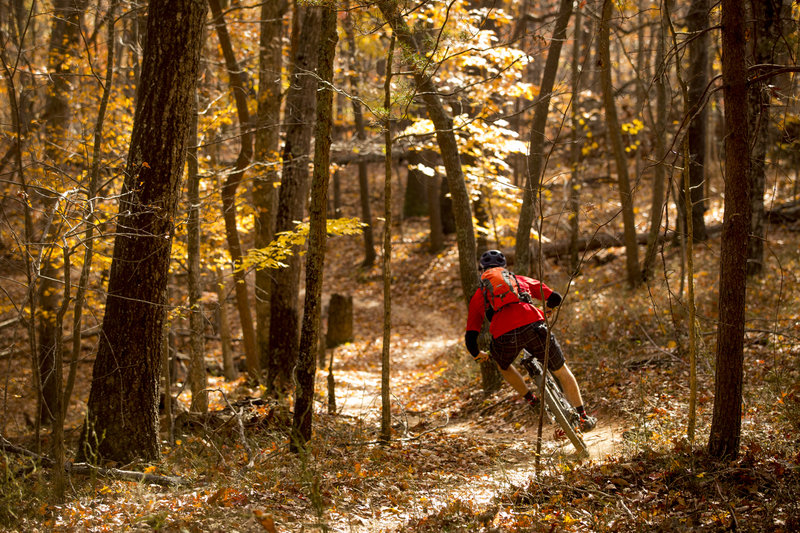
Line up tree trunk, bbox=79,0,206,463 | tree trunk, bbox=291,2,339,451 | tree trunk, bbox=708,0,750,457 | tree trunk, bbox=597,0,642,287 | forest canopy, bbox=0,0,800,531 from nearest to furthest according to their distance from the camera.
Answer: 1. tree trunk, bbox=708,0,750,457
2. forest canopy, bbox=0,0,800,531
3. tree trunk, bbox=291,2,339,451
4. tree trunk, bbox=79,0,206,463
5. tree trunk, bbox=597,0,642,287

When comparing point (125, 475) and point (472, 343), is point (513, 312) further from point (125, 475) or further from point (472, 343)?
point (125, 475)

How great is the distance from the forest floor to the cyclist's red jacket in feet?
4.14

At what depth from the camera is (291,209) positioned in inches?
377

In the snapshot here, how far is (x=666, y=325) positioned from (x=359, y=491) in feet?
20.8

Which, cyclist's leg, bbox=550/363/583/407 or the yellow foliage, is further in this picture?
the yellow foliage

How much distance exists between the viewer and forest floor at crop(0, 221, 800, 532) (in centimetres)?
409

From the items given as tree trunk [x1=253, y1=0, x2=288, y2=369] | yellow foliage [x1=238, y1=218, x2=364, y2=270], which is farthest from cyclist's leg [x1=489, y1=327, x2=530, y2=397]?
tree trunk [x1=253, y1=0, x2=288, y2=369]

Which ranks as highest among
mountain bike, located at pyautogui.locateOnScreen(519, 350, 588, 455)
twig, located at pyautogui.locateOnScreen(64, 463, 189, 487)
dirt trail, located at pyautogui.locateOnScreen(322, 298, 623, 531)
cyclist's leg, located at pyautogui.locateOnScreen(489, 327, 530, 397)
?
cyclist's leg, located at pyautogui.locateOnScreen(489, 327, 530, 397)

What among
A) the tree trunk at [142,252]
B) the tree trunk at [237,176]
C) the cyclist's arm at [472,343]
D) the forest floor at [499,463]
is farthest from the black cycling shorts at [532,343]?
the tree trunk at [237,176]

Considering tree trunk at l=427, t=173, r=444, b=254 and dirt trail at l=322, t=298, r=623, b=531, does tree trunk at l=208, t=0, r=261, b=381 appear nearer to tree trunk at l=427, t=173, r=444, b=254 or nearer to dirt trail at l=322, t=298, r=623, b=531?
dirt trail at l=322, t=298, r=623, b=531

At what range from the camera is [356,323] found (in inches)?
A: 689

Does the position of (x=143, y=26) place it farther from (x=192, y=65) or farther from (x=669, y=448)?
(x=669, y=448)

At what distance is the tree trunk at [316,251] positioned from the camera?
17.8ft

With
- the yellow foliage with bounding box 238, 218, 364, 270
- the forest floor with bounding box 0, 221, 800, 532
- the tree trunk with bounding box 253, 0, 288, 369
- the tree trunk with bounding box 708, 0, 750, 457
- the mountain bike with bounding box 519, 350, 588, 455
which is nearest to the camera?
the forest floor with bounding box 0, 221, 800, 532
